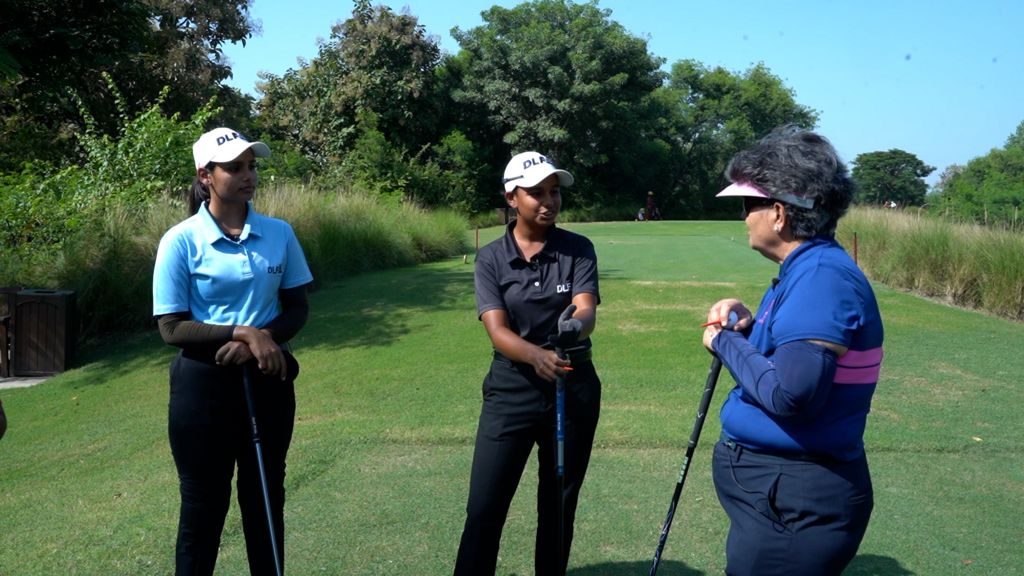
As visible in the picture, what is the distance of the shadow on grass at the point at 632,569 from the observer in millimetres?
4793

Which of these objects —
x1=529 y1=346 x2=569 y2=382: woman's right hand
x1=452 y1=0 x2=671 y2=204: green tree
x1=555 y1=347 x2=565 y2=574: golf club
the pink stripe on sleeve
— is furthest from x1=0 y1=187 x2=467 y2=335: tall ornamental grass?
x1=452 y1=0 x2=671 y2=204: green tree

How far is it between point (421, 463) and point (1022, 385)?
20.1ft

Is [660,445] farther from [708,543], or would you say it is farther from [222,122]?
[222,122]

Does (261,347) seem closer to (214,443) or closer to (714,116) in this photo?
(214,443)

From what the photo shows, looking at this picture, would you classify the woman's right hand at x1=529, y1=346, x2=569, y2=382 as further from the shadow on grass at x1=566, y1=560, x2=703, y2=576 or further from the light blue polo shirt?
the shadow on grass at x1=566, y1=560, x2=703, y2=576

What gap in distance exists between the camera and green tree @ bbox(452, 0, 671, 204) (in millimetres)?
49906

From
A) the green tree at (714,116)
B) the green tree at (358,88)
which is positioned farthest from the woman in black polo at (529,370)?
the green tree at (714,116)

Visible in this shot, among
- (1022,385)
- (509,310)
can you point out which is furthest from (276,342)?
(1022,385)

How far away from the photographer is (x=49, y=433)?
8.72m

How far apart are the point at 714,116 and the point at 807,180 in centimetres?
6501

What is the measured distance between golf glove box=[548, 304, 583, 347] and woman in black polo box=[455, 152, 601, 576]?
14cm

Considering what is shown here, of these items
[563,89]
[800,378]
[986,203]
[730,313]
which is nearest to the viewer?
[800,378]

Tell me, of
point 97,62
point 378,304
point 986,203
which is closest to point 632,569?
point 378,304

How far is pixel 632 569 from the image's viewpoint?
15.9 ft
